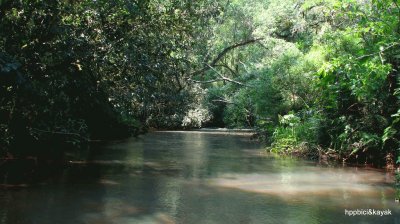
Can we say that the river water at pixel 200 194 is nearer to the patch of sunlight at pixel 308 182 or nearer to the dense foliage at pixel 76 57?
the patch of sunlight at pixel 308 182

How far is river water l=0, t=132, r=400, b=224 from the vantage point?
22.6 feet

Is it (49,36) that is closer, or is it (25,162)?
(49,36)

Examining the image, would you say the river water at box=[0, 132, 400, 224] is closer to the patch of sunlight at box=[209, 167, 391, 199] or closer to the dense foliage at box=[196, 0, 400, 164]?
the patch of sunlight at box=[209, 167, 391, 199]

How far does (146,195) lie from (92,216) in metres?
1.88

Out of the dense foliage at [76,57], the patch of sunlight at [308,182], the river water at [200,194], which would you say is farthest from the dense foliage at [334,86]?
the dense foliage at [76,57]

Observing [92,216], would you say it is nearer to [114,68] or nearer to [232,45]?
[114,68]

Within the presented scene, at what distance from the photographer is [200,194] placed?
878 centimetres

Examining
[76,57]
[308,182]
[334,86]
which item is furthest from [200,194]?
[334,86]

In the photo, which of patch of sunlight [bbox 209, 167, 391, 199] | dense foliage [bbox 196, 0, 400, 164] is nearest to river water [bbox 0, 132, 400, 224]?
patch of sunlight [bbox 209, 167, 391, 199]

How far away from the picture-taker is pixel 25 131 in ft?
37.5

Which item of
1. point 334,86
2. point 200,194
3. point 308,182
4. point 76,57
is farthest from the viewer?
point 334,86

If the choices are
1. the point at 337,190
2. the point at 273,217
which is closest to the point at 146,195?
the point at 273,217

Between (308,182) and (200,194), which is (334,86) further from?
(200,194)

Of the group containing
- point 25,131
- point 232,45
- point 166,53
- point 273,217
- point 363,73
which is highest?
point 232,45
